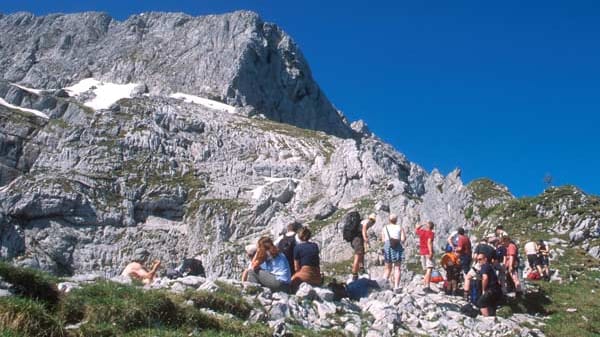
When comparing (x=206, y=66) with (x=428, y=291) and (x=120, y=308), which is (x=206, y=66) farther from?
(x=120, y=308)

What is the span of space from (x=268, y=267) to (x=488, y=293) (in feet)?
24.0

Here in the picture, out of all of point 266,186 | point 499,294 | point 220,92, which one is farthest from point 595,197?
point 220,92

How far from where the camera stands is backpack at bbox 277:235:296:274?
68.9 feet

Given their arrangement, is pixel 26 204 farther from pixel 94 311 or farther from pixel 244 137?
pixel 94 311

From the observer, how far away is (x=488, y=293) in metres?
19.5

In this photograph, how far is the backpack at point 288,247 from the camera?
2100 cm

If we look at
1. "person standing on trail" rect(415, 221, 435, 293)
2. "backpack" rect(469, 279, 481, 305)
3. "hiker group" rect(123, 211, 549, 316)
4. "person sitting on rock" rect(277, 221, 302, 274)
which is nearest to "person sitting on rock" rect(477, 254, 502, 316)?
"hiker group" rect(123, 211, 549, 316)

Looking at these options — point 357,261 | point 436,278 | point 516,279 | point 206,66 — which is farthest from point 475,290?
point 206,66

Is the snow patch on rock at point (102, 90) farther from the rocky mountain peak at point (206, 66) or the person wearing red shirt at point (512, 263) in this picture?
the person wearing red shirt at point (512, 263)

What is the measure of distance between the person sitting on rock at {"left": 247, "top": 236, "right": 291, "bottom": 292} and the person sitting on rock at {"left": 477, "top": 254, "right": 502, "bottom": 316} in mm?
6511

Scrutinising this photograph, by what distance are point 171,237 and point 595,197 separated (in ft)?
220

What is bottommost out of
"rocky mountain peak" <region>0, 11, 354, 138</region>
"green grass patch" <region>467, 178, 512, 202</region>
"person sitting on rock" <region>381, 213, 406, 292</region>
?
"person sitting on rock" <region>381, 213, 406, 292</region>

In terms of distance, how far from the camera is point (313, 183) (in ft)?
320

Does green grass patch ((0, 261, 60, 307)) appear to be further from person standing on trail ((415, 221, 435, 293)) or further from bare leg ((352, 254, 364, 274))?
person standing on trail ((415, 221, 435, 293))
